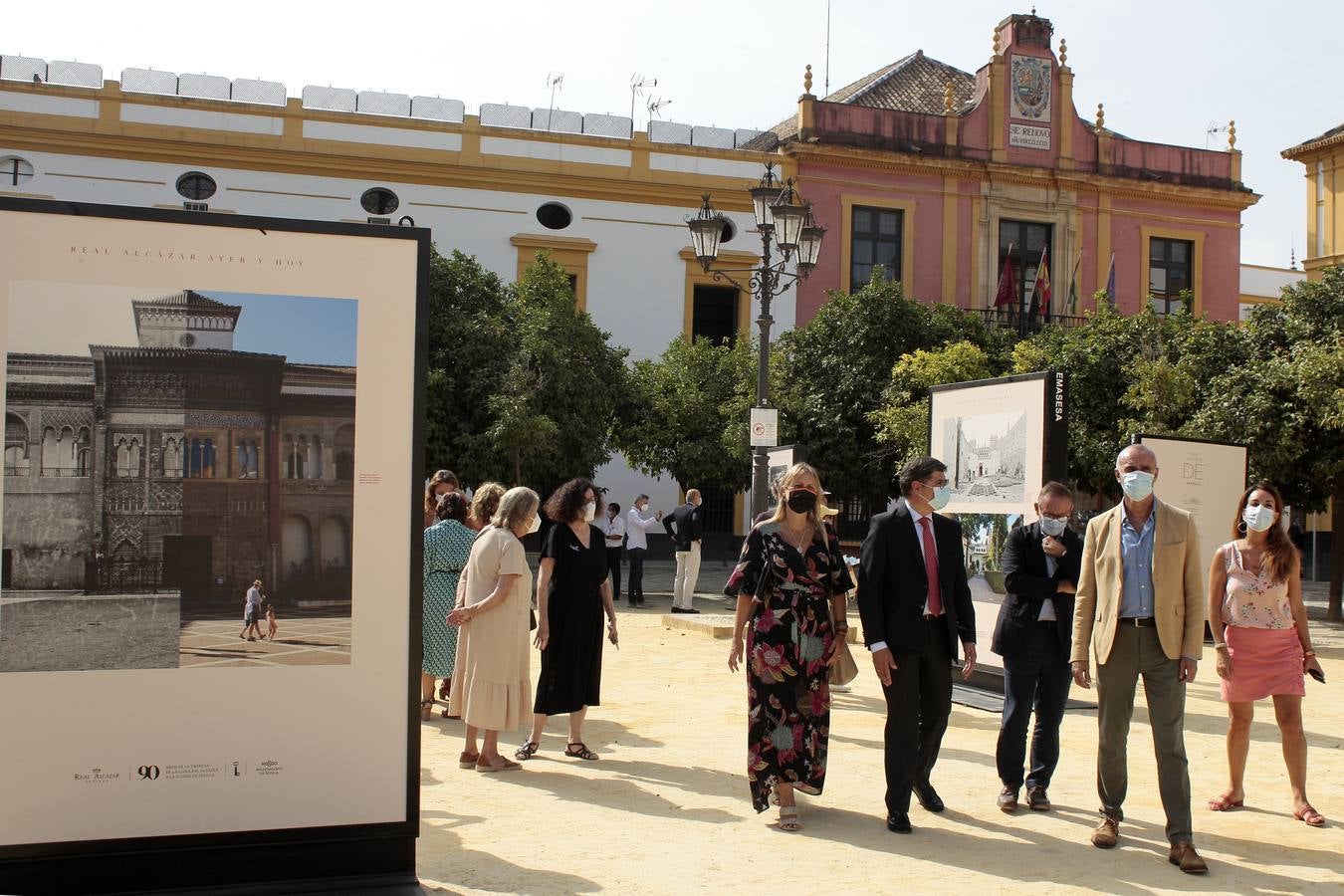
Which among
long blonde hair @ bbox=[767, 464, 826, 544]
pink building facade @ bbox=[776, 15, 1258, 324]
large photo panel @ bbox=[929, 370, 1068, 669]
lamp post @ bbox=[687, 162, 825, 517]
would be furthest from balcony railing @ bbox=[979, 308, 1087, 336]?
long blonde hair @ bbox=[767, 464, 826, 544]

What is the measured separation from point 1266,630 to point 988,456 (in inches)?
141

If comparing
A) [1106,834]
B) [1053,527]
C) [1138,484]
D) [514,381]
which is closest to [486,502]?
[1053,527]

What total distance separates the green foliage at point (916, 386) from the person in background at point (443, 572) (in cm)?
1340

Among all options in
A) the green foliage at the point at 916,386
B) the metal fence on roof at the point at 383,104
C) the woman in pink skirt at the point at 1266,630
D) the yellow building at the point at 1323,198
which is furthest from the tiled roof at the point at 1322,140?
the woman in pink skirt at the point at 1266,630

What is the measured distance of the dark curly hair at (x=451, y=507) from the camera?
8875 millimetres

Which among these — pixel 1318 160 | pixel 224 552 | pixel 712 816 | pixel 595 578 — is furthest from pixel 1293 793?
pixel 1318 160

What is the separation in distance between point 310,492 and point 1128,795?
5.01m

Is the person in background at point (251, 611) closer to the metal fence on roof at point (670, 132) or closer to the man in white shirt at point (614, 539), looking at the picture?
the man in white shirt at point (614, 539)

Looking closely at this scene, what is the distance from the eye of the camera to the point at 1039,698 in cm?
687

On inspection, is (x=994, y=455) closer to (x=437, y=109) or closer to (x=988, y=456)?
(x=988, y=456)

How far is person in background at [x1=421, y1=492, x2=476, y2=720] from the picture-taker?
8.79m

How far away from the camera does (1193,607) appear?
5.93 m

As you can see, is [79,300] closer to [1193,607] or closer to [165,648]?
[165,648]

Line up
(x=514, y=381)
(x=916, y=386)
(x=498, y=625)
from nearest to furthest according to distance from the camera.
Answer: (x=498, y=625) < (x=514, y=381) < (x=916, y=386)
